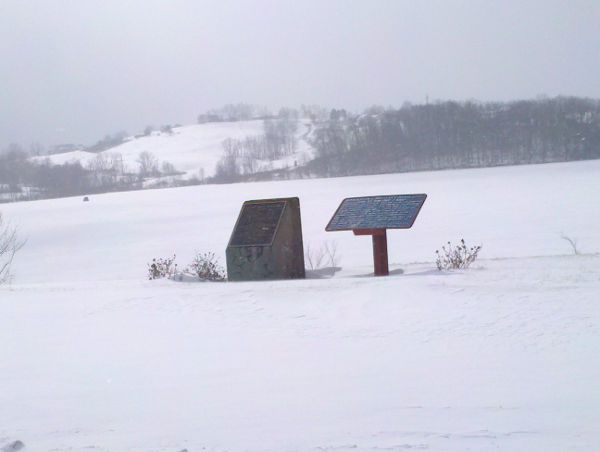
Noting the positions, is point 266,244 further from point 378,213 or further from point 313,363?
point 313,363

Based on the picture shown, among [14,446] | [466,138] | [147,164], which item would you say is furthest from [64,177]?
[14,446]

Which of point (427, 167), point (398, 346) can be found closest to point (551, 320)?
point (398, 346)

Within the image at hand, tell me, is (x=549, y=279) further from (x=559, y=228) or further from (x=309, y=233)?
(x=309, y=233)

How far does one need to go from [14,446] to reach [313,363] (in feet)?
8.61

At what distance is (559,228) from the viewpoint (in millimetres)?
25391

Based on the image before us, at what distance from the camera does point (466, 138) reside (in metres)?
90.1

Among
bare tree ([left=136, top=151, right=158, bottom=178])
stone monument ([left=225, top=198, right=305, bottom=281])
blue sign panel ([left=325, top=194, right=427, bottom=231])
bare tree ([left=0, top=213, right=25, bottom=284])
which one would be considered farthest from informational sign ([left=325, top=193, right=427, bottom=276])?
bare tree ([left=136, top=151, right=158, bottom=178])

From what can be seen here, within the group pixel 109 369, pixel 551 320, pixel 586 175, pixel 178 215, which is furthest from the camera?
pixel 586 175

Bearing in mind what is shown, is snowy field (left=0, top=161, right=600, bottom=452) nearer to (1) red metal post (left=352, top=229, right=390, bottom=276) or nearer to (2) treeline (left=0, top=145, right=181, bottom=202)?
(1) red metal post (left=352, top=229, right=390, bottom=276)

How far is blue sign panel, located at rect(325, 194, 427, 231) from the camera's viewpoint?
448 inches

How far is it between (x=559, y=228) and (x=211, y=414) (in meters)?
22.6

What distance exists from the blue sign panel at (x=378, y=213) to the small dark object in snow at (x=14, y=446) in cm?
712

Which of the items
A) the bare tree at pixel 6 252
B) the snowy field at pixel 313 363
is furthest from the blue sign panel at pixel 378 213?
the bare tree at pixel 6 252

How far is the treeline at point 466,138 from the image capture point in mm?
79750
